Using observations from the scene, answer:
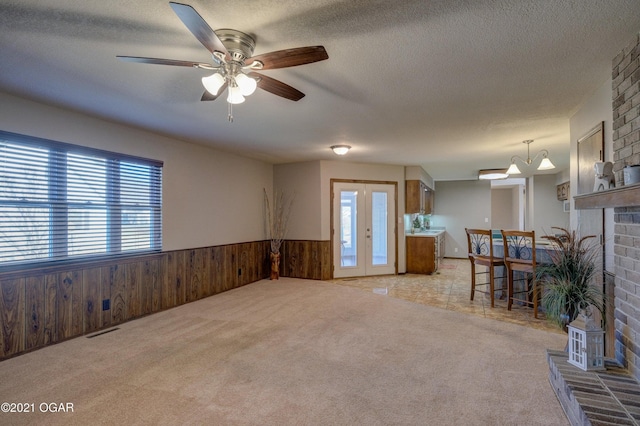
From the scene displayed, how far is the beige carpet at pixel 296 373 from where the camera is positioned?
203 centimetres

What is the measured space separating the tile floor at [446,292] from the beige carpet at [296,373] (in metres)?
0.38

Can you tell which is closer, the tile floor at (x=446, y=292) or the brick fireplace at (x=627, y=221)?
the brick fireplace at (x=627, y=221)

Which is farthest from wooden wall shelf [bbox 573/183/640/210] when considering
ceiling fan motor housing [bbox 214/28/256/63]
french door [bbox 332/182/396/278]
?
french door [bbox 332/182/396/278]

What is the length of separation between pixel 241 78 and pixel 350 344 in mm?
2594

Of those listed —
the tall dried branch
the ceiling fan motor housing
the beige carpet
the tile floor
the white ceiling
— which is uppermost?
the white ceiling

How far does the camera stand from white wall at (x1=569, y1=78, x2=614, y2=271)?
247 cm

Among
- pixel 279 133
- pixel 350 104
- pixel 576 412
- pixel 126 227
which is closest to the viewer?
pixel 576 412

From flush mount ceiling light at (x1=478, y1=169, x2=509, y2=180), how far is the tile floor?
2.25 m

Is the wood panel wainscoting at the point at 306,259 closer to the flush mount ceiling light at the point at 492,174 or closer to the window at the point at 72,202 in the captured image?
the window at the point at 72,202

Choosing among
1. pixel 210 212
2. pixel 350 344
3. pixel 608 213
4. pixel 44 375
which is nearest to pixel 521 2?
pixel 608 213

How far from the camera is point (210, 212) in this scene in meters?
5.20

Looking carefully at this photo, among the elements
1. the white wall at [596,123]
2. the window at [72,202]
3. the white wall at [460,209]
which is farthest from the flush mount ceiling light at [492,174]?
the window at [72,202]

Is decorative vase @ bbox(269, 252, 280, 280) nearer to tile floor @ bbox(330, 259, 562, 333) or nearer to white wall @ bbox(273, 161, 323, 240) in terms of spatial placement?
white wall @ bbox(273, 161, 323, 240)

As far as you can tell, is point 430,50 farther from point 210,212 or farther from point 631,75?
point 210,212
